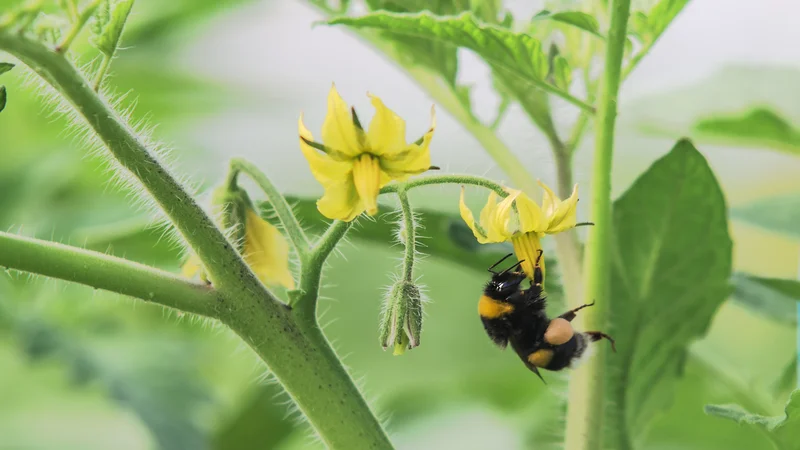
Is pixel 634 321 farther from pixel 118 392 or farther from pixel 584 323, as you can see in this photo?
pixel 118 392

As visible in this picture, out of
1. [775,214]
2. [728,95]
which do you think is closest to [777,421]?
[775,214]

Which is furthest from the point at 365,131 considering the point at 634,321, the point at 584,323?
the point at 634,321

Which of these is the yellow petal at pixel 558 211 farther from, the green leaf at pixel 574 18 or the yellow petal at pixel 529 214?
the green leaf at pixel 574 18

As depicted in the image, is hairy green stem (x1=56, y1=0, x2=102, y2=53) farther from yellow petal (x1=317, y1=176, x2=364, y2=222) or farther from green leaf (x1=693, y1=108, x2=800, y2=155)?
green leaf (x1=693, y1=108, x2=800, y2=155)

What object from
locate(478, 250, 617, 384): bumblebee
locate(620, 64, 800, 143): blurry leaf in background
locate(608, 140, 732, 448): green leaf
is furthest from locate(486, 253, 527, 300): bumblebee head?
locate(620, 64, 800, 143): blurry leaf in background

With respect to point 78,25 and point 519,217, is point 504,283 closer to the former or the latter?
point 519,217

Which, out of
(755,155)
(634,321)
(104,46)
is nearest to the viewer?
(104,46)

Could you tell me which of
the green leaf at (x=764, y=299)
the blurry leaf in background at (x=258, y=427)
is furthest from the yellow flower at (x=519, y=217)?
the blurry leaf in background at (x=258, y=427)
